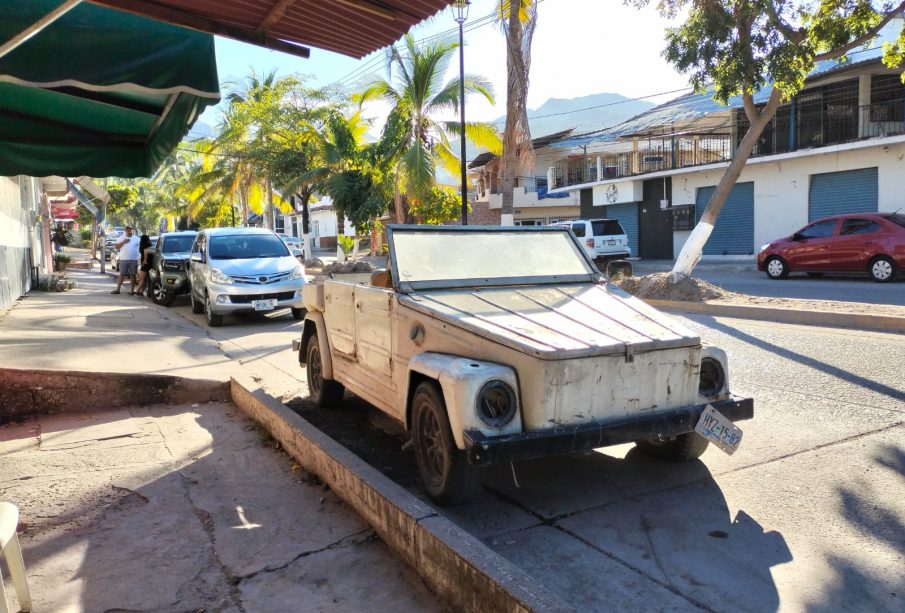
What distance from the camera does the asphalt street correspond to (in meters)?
3.09

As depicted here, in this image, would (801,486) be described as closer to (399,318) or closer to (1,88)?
(399,318)

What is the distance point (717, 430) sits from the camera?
3.94m

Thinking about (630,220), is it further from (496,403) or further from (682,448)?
(496,403)

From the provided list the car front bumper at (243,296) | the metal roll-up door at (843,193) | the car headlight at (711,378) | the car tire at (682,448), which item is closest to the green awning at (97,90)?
the car headlight at (711,378)

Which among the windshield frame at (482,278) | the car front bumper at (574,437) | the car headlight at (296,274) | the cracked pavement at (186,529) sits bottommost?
the cracked pavement at (186,529)

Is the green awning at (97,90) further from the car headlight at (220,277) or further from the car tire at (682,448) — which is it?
the car headlight at (220,277)

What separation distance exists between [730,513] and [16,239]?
1500 centimetres

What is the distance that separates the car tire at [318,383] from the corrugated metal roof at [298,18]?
2663mm

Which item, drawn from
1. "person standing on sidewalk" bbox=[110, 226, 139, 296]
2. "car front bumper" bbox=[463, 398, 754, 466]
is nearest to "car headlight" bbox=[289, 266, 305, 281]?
"person standing on sidewalk" bbox=[110, 226, 139, 296]

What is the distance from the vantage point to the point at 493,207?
43.5 metres

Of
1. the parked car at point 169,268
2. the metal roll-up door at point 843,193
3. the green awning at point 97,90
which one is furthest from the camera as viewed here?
the metal roll-up door at point 843,193

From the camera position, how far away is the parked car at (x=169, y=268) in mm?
15336

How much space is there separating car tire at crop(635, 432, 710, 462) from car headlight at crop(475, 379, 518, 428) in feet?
4.05

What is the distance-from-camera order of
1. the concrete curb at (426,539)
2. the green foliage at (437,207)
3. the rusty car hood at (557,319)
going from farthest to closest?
the green foliage at (437,207) < the rusty car hood at (557,319) < the concrete curb at (426,539)
